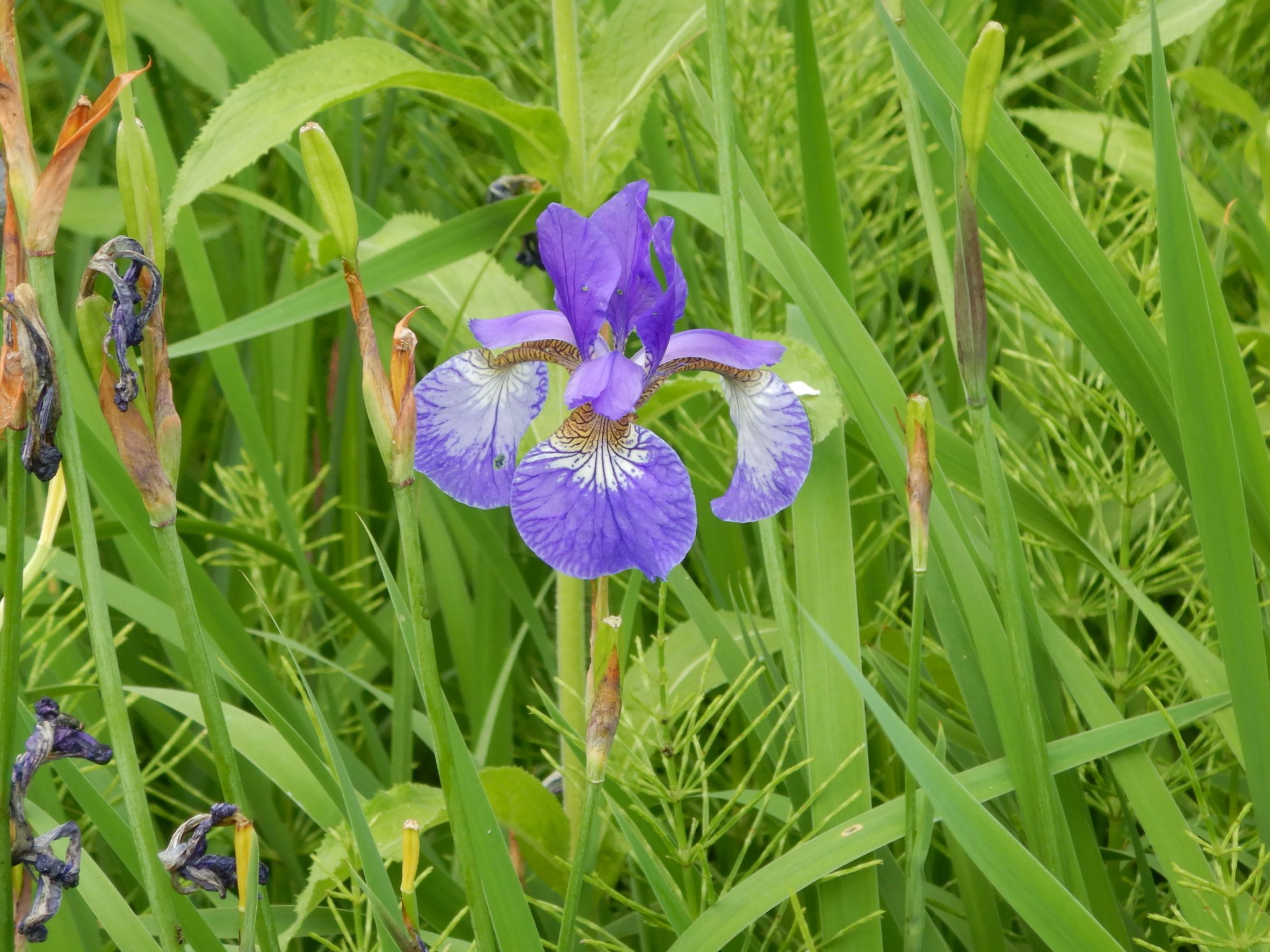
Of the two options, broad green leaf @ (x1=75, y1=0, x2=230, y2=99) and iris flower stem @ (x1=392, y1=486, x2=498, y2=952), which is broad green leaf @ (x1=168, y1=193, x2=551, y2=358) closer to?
iris flower stem @ (x1=392, y1=486, x2=498, y2=952)

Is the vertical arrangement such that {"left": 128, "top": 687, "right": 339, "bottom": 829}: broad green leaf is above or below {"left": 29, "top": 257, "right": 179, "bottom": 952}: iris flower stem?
below

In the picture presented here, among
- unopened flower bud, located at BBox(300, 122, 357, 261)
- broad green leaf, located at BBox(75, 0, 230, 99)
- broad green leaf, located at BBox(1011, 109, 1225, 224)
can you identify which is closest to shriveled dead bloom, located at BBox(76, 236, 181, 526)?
unopened flower bud, located at BBox(300, 122, 357, 261)

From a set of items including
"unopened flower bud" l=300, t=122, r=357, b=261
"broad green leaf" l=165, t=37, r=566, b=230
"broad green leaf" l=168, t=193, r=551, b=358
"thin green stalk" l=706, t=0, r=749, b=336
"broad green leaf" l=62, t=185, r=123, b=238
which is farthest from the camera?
"broad green leaf" l=62, t=185, r=123, b=238

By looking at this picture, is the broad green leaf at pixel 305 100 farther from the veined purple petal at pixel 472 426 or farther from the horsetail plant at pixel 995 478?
the horsetail plant at pixel 995 478

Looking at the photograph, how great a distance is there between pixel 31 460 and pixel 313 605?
3.09 feet

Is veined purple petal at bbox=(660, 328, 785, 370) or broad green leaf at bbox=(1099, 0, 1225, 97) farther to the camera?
broad green leaf at bbox=(1099, 0, 1225, 97)

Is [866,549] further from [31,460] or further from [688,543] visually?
[31,460]

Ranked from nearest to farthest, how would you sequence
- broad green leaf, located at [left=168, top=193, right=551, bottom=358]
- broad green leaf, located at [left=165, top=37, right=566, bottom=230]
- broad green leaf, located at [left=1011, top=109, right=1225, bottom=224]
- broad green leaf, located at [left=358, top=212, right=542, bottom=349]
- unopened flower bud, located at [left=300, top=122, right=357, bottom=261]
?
unopened flower bud, located at [left=300, top=122, right=357, bottom=261] → broad green leaf, located at [left=165, top=37, right=566, bottom=230] → broad green leaf, located at [left=168, top=193, right=551, bottom=358] → broad green leaf, located at [left=358, top=212, right=542, bottom=349] → broad green leaf, located at [left=1011, top=109, right=1225, bottom=224]

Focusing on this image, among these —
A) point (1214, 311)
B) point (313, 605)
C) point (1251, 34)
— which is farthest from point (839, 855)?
point (1251, 34)

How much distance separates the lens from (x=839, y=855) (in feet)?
2.29

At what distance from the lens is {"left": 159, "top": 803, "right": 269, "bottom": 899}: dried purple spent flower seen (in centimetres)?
60

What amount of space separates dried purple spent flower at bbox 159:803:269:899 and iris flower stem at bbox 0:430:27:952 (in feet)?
0.26

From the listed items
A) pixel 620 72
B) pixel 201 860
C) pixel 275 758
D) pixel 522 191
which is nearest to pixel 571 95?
pixel 620 72

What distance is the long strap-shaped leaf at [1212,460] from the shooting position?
0.71m
